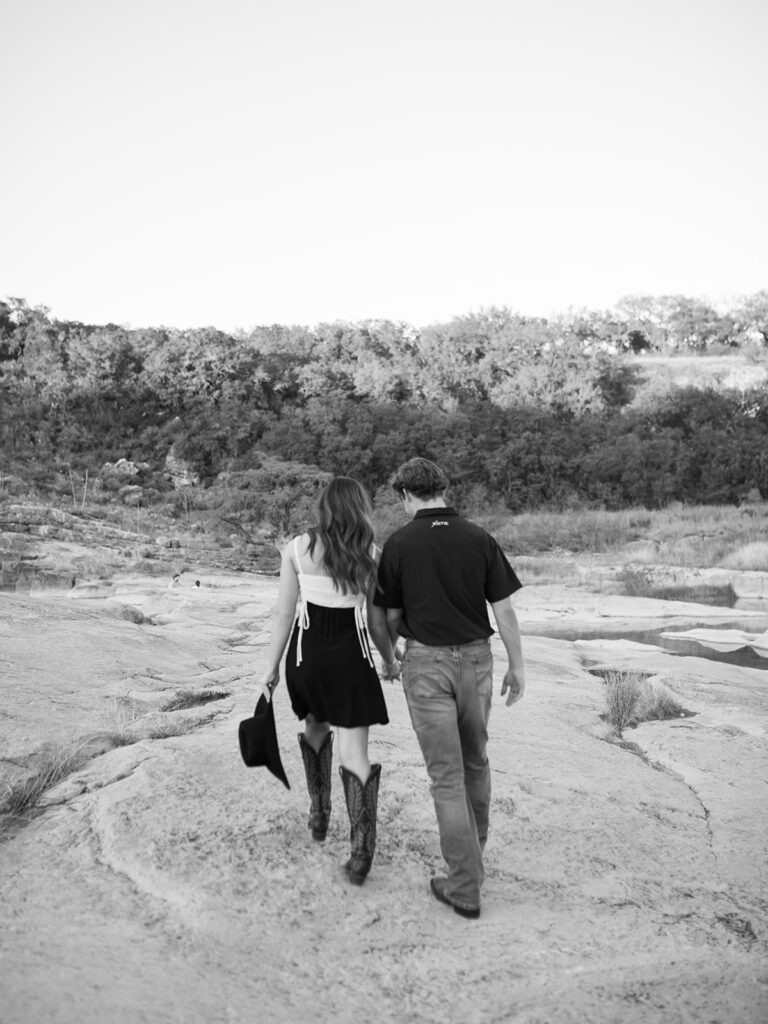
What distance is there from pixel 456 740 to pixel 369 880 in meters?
0.64

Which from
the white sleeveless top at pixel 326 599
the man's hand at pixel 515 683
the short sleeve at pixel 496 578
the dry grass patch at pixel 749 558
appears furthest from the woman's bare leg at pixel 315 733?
the dry grass patch at pixel 749 558

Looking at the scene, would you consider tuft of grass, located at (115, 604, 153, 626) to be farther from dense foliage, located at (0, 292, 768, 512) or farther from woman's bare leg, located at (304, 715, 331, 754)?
dense foliage, located at (0, 292, 768, 512)

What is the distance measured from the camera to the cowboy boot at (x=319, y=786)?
3186 millimetres

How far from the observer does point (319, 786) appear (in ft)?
10.5

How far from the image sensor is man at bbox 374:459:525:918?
283 cm

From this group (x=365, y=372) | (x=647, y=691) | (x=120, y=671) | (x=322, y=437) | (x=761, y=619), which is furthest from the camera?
(x=365, y=372)

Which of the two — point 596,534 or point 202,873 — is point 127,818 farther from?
point 596,534

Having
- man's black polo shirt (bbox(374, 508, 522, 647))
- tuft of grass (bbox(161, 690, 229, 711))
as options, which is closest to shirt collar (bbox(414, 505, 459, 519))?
man's black polo shirt (bbox(374, 508, 522, 647))

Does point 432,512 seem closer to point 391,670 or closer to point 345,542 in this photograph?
point 345,542

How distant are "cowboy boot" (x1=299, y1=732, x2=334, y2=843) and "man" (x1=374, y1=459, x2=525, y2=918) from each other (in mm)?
494

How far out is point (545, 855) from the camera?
128 inches

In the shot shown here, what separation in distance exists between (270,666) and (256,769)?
3.03 ft

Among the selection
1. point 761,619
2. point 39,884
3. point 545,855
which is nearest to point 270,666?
point 39,884

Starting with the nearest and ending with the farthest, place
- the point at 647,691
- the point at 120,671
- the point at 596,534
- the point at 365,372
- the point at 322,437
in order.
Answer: the point at 120,671
the point at 647,691
the point at 596,534
the point at 322,437
the point at 365,372
